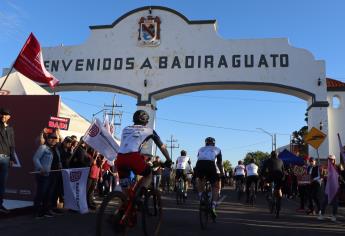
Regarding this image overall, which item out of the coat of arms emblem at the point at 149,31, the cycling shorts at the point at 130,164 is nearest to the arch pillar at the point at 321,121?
the coat of arms emblem at the point at 149,31

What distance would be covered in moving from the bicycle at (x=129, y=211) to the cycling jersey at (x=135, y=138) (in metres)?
0.52

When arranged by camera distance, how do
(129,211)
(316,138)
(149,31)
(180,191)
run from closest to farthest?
(129,211)
(180,191)
(316,138)
(149,31)

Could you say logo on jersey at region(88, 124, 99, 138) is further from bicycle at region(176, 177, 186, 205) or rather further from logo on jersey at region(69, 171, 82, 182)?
bicycle at region(176, 177, 186, 205)

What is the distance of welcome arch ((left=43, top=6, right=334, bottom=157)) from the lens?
2267 cm

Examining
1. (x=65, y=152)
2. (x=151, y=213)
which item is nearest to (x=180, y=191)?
(x=65, y=152)

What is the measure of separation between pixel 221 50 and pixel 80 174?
15.2 m

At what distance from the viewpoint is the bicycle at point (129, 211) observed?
5.33m

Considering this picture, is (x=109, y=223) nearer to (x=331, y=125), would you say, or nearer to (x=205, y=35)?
(x=205, y=35)

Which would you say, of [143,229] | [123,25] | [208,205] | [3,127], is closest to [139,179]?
[143,229]

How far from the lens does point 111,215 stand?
213 inches

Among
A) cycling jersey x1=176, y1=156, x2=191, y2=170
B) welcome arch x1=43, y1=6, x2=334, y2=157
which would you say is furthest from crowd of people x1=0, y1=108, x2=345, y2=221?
welcome arch x1=43, y1=6, x2=334, y2=157

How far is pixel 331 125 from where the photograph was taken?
24.5 metres

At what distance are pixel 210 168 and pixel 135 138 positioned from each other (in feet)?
11.3

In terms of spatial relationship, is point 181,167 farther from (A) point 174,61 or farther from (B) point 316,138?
(A) point 174,61
